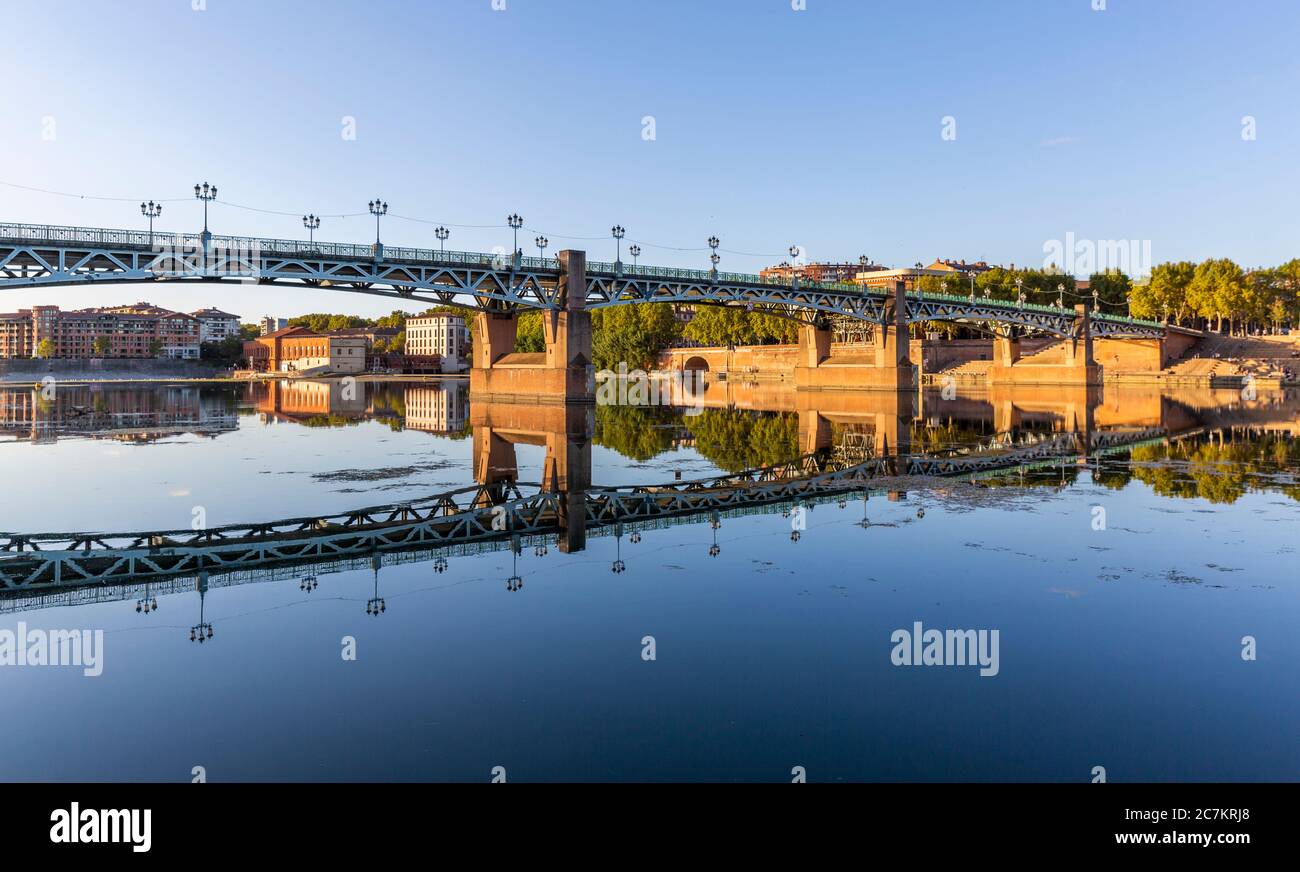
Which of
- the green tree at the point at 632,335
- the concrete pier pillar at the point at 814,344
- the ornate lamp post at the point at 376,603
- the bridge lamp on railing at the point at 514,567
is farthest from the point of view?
the green tree at the point at 632,335

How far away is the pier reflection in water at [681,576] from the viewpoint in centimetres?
767

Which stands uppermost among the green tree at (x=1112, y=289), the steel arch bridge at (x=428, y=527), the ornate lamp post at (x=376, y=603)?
the green tree at (x=1112, y=289)

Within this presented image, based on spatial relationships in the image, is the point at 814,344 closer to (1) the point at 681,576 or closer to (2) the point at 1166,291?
(2) the point at 1166,291

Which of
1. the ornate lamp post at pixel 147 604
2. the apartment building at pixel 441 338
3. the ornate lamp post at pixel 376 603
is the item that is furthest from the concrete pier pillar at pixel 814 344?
the apartment building at pixel 441 338

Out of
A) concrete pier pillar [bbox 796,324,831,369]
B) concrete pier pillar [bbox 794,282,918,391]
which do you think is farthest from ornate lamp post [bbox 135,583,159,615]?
concrete pier pillar [bbox 796,324,831,369]

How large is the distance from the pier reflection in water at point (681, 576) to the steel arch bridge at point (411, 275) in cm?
1882

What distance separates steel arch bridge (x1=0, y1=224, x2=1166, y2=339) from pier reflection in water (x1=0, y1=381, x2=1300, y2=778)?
1882cm

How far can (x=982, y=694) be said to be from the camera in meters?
8.49

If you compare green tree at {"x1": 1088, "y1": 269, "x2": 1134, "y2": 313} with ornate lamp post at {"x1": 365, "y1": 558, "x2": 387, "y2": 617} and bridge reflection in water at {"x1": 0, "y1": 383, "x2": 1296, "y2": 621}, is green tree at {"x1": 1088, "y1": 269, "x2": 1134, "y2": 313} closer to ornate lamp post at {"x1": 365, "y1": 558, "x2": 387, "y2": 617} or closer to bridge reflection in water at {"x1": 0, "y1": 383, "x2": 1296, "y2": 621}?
bridge reflection in water at {"x1": 0, "y1": 383, "x2": 1296, "y2": 621}

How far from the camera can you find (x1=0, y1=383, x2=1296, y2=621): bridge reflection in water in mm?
13641

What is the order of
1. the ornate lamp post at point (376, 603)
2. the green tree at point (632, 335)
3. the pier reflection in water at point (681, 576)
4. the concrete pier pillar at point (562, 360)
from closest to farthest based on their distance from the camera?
the pier reflection in water at point (681, 576) < the ornate lamp post at point (376, 603) < the concrete pier pillar at point (562, 360) < the green tree at point (632, 335)

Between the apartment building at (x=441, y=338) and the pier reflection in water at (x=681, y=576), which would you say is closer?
the pier reflection in water at (x=681, y=576)

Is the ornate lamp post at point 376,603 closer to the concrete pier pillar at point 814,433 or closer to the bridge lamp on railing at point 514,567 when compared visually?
the bridge lamp on railing at point 514,567
